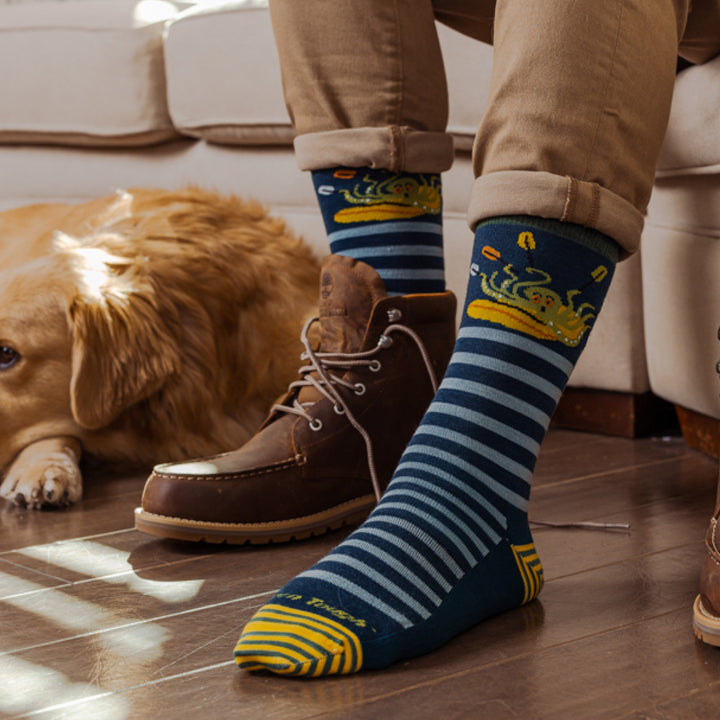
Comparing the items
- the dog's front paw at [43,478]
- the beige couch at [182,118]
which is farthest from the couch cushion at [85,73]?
the dog's front paw at [43,478]

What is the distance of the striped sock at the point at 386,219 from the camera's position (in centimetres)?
107

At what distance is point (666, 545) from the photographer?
3.29ft

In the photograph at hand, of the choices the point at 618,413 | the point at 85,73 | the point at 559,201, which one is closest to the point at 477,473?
the point at 559,201

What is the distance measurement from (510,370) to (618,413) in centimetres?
82

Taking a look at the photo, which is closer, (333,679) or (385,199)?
(333,679)

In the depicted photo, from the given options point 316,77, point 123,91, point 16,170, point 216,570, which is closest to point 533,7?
point 316,77

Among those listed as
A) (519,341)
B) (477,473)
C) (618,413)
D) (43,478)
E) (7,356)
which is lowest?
(618,413)

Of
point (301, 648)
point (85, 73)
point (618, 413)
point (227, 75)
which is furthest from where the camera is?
Answer: point (85, 73)

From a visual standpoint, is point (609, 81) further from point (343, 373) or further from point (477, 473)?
point (343, 373)

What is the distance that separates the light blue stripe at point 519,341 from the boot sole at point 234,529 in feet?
1.15

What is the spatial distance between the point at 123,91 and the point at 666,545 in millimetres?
1604

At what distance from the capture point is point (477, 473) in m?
Result: 0.80

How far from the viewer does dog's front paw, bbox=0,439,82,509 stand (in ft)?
4.18

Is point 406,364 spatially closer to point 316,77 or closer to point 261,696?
point 316,77
